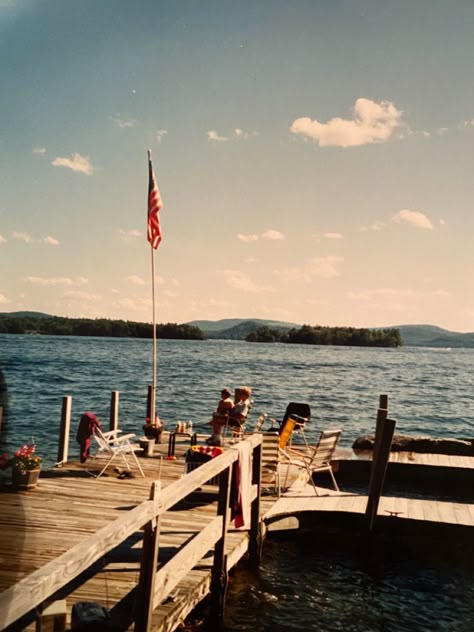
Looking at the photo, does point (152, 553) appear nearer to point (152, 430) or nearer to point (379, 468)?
point (379, 468)

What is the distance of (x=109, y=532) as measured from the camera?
407 centimetres

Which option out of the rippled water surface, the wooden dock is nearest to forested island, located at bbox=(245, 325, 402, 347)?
the rippled water surface

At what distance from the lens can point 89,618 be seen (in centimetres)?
485

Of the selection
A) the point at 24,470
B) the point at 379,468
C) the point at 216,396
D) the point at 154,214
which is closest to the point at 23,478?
the point at 24,470

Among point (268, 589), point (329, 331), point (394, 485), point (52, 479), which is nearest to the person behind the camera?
point (268, 589)

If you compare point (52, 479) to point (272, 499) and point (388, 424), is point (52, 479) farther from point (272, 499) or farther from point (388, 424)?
point (388, 424)

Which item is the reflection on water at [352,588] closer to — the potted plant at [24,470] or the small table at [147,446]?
the potted plant at [24,470]

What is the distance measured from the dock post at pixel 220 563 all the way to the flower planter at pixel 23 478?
382cm

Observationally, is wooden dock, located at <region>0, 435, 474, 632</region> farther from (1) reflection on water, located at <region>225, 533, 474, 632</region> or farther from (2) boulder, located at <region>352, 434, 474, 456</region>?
(2) boulder, located at <region>352, 434, 474, 456</region>

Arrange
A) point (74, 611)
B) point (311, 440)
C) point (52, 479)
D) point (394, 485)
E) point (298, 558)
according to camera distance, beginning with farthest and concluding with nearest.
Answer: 1. point (311, 440)
2. point (394, 485)
3. point (52, 479)
4. point (298, 558)
5. point (74, 611)

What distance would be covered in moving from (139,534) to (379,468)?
4.35 m

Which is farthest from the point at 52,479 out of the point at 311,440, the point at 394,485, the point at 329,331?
the point at 329,331

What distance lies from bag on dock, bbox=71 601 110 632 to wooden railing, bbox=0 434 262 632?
1.09 ft

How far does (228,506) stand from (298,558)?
309 cm
